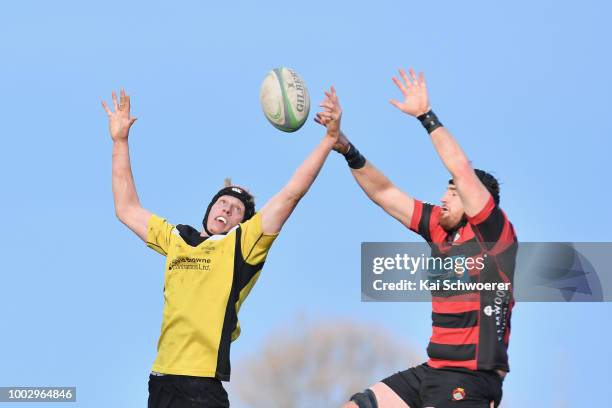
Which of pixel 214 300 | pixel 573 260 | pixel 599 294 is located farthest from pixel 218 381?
pixel 599 294

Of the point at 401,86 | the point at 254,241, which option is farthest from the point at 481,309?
the point at 254,241

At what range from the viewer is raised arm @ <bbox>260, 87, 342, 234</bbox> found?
11008 mm

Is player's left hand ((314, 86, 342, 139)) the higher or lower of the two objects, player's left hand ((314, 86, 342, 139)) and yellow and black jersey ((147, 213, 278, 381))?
the higher

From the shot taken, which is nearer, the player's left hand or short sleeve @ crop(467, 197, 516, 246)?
short sleeve @ crop(467, 197, 516, 246)

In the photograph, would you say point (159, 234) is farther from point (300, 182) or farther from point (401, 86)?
point (401, 86)

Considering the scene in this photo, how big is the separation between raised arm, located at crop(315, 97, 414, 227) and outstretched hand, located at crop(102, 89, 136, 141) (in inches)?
99.5

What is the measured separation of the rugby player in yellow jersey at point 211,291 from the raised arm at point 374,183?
0.43 metres

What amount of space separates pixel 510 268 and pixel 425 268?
0.90 m

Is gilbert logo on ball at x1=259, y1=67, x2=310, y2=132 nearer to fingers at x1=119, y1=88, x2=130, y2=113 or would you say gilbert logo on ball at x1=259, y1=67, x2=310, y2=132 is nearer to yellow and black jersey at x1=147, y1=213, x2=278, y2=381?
yellow and black jersey at x1=147, y1=213, x2=278, y2=381

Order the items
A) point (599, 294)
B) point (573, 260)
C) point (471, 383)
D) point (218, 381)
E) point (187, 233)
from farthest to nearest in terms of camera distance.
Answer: point (599, 294)
point (573, 260)
point (187, 233)
point (218, 381)
point (471, 383)

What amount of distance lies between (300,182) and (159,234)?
1806mm

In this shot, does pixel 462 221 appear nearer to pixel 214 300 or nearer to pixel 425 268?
pixel 425 268

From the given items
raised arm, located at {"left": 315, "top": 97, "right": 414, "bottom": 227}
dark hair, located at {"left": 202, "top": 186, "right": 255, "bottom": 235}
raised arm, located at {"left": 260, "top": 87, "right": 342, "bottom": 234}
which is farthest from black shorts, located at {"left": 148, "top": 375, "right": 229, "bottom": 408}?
raised arm, located at {"left": 315, "top": 97, "right": 414, "bottom": 227}

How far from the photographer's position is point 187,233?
11.8 m
